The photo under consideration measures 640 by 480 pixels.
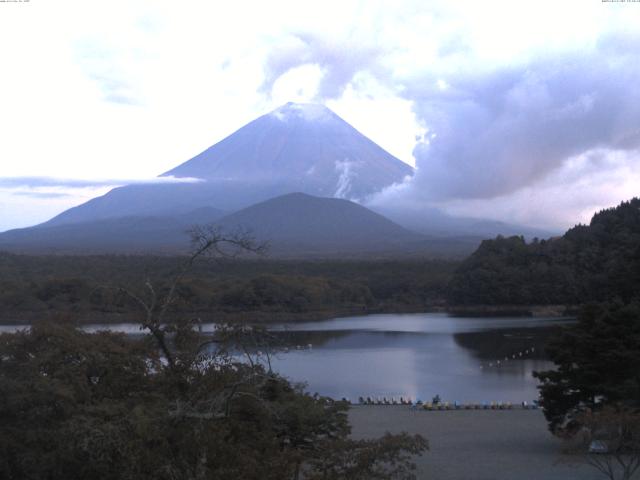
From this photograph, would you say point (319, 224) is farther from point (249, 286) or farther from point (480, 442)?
point (480, 442)

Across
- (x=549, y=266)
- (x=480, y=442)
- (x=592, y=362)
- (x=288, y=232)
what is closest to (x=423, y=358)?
(x=480, y=442)

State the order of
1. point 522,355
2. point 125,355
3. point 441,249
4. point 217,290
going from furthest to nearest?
1. point 441,249
2. point 217,290
3. point 522,355
4. point 125,355

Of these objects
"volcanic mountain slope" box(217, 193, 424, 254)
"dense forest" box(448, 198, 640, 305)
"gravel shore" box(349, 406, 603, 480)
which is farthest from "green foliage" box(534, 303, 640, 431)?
"volcanic mountain slope" box(217, 193, 424, 254)

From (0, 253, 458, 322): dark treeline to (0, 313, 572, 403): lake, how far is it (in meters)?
3.59

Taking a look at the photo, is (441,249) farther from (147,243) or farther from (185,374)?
(185,374)

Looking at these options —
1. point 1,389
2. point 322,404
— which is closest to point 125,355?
point 1,389

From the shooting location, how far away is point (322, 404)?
26.6 feet

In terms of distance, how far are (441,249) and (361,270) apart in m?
27.1

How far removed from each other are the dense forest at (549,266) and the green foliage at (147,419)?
1235 inches

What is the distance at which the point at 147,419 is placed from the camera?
3.87 meters

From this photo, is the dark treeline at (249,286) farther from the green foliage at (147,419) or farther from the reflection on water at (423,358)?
the green foliage at (147,419)

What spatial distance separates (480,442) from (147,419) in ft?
25.2

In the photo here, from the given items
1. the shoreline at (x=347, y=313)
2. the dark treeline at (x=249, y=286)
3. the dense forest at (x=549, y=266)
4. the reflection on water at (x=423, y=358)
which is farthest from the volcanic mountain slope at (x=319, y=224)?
the reflection on water at (x=423, y=358)

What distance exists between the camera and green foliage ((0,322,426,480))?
12.5ft
